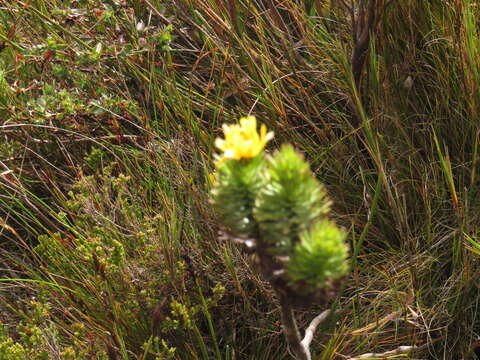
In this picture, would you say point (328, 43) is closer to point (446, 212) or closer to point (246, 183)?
point (446, 212)

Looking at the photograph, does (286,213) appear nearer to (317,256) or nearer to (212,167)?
(317,256)

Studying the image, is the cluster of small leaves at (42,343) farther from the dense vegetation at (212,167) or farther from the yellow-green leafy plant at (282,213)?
the yellow-green leafy plant at (282,213)

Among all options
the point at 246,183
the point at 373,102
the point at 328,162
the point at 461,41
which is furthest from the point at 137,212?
the point at 461,41

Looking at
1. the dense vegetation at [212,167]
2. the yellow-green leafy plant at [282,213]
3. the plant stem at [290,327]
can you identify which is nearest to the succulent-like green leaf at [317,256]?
the yellow-green leafy plant at [282,213]

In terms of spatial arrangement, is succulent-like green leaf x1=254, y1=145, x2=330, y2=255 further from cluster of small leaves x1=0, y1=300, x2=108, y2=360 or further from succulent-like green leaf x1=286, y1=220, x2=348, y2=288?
cluster of small leaves x1=0, y1=300, x2=108, y2=360

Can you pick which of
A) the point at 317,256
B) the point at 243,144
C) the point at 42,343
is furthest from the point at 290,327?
the point at 42,343
